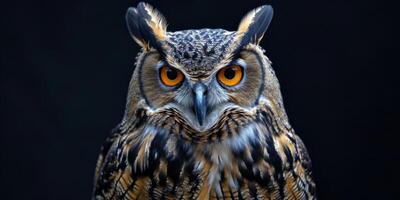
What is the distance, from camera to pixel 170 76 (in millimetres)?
1575

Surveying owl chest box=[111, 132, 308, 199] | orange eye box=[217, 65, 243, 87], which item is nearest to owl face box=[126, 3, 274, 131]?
orange eye box=[217, 65, 243, 87]

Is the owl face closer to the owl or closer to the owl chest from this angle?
the owl

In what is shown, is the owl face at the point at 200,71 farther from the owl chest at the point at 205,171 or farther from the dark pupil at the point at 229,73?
the owl chest at the point at 205,171

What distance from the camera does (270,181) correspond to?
1.71 metres

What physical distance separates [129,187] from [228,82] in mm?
403

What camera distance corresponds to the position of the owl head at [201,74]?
1.53m

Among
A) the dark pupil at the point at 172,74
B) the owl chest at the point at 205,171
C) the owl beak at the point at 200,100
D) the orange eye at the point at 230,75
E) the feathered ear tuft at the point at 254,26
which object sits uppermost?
the feathered ear tuft at the point at 254,26

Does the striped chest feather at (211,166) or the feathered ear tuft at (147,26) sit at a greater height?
the feathered ear tuft at (147,26)

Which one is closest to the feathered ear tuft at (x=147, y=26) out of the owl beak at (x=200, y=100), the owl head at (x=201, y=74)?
the owl head at (x=201, y=74)

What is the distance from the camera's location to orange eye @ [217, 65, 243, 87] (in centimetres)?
156

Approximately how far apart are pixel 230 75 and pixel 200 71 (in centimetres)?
9

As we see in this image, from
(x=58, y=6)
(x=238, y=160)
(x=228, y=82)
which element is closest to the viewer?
(x=228, y=82)

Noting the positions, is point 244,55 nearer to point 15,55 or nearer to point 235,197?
point 235,197

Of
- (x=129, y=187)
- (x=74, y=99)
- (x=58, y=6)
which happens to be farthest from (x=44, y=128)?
(x=129, y=187)
